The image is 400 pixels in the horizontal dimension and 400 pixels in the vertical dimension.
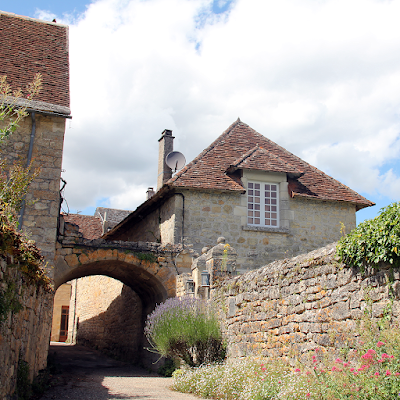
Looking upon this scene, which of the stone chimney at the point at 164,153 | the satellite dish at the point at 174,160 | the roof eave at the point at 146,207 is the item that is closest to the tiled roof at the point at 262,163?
the roof eave at the point at 146,207

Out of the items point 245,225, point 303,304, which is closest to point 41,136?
point 245,225

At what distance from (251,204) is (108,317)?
27.8ft

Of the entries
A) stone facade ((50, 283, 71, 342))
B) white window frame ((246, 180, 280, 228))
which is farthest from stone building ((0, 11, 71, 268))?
stone facade ((50, 283, 71, 342))

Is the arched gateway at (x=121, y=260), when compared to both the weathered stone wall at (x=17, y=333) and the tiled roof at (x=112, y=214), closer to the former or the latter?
the weathered stone wall at (x=17, y=333)

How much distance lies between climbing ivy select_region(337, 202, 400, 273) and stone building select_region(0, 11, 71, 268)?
661cm

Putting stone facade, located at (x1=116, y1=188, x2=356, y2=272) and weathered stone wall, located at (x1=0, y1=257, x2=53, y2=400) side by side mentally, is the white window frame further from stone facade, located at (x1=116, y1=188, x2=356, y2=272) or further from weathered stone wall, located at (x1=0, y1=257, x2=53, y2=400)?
weathered stone wall, located at (x1=0, y1=257, x2=53, y2=400)

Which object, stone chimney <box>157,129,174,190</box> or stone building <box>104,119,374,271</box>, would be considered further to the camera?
stone chimney <box>157,129,174,190</box>

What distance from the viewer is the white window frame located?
1335cm

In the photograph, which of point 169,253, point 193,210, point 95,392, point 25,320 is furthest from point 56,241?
point 25,320

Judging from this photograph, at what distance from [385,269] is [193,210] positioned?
8.55 m

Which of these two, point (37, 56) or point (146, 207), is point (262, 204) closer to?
point (146, 207)

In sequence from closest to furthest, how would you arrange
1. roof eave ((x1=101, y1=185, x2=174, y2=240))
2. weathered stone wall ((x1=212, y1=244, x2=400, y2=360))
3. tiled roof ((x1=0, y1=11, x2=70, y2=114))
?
weathered stone wall ((x1=212, y1=244, x2=400, y2=360)), tiled roof ((x1=0, y1=11, x2=70, y2=114)), roof eave ((x1=101, y1=185, x2=174, y2=240))

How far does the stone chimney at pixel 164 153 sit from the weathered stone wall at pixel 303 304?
7981 mm

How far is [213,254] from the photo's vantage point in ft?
30.6
